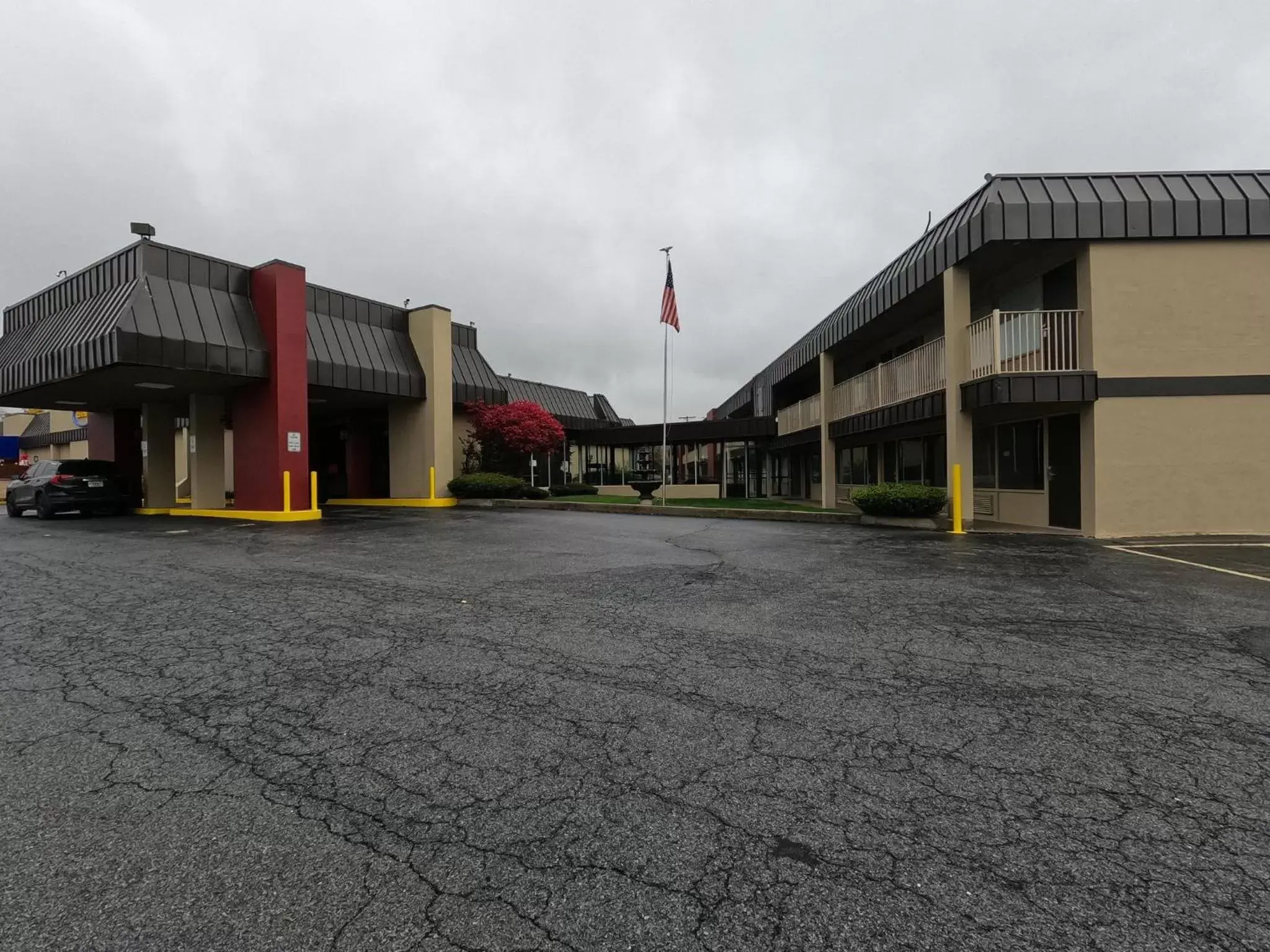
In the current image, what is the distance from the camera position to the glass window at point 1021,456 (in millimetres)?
14664

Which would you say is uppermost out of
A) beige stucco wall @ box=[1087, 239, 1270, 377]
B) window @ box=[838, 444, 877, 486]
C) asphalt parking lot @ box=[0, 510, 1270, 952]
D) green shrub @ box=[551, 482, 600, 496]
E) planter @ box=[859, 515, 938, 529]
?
beige stucco wall @ box=[1087, 239, 1270, 377]

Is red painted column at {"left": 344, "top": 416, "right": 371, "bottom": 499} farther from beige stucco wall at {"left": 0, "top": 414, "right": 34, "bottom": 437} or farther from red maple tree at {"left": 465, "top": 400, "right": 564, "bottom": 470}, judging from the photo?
beige stucco wall at {"left": 0, "top": 414, "right": 34, "bottom": 437}

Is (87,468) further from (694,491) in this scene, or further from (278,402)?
(694,491)

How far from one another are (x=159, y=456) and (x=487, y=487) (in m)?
11.4

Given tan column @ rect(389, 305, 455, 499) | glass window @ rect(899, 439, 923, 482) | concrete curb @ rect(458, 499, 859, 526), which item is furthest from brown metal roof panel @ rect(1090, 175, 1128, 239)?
tan column @ rect(389, 305, 455, 499)

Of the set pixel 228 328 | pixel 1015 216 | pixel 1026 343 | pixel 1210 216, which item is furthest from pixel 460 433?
pixel 1210 216

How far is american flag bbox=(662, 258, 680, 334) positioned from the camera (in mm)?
20031

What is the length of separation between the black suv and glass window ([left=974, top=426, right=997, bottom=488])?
25603 millimetres

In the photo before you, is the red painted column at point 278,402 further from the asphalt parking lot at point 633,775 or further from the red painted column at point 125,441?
the asphalt parking lot at point 633,775

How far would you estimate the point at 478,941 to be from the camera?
1.83 meters

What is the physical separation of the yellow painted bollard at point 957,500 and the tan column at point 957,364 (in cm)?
20

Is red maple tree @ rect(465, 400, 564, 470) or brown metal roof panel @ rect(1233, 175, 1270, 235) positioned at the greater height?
brown metal roof panel @ rect(1233, 175, 1270, 235)

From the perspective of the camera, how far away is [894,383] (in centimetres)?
1762

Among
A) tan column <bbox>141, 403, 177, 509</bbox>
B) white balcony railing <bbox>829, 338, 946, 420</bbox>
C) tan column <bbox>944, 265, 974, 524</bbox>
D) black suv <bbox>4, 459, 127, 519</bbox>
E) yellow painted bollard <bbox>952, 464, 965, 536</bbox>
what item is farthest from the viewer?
tan column <bbox>141, 403, 177, 509</bbox>
